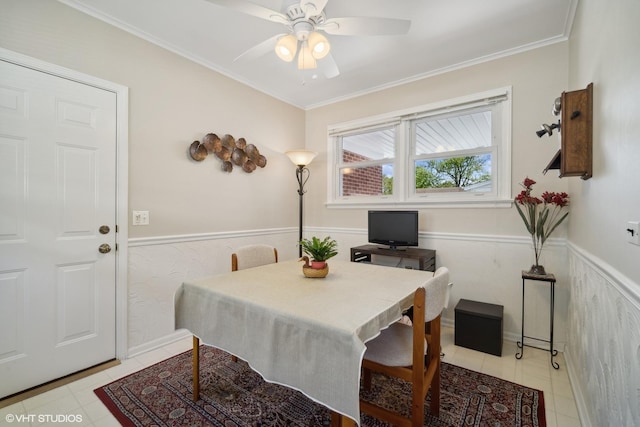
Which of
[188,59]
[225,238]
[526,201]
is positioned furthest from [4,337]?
[526,201]

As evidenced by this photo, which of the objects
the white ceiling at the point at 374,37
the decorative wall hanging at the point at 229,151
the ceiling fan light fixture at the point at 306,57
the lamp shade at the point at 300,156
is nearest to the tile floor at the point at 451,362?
the decorative wall hanging at the point at 229,151

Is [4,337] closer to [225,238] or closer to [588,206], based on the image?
[225,238]

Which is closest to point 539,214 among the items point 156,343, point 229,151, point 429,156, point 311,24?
point 429,156

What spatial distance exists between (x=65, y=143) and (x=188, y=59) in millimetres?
1329

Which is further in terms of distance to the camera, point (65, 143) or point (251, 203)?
point (251, 203)

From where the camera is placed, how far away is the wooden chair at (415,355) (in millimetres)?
1271

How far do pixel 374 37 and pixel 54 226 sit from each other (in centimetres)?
288

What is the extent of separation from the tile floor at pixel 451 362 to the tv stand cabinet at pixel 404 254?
727 mm

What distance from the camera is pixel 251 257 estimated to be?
2229 millimetres

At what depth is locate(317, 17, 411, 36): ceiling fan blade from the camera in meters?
1.71

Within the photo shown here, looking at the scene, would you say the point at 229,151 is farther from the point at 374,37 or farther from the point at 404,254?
the point at 404,254

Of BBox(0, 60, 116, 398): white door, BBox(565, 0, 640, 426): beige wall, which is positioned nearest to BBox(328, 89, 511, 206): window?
BBox(565, 0, 640, 426): beige wall

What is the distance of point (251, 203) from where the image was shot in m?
3.38

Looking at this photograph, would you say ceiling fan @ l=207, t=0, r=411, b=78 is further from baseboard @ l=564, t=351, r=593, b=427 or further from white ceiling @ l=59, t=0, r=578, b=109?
baseboard @ l=564, t=351, r=593, b=427
